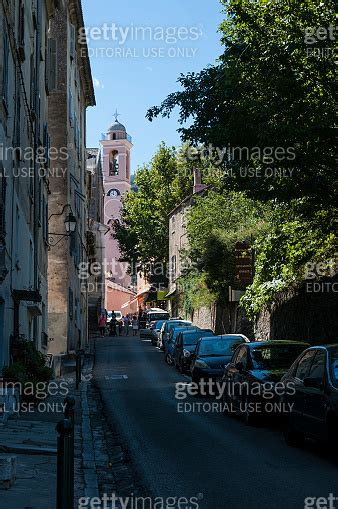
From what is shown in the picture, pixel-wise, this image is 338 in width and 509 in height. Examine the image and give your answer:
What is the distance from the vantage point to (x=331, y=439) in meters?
10.3

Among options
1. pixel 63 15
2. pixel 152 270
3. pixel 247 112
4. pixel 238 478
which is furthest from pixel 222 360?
pixel 152 270

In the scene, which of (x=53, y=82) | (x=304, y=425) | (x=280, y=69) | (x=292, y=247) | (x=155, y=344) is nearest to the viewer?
(x=304, y=425)

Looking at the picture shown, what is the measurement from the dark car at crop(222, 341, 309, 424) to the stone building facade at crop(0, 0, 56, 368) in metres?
4.67

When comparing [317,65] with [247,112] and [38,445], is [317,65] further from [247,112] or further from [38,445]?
[38,445]

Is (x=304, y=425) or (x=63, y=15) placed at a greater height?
(x=63, y=15)

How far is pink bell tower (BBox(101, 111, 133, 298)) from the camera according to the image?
377ft

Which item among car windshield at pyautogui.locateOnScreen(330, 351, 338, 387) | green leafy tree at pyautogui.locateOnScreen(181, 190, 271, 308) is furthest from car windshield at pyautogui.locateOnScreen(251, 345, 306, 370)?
green leafy tree at pyautogui.locateOnScreen(181, 190, 271, 308)

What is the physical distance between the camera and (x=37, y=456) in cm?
1081

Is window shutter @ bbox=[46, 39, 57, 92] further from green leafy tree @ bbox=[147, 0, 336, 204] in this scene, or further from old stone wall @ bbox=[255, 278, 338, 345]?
green leafy tree @ bbox=[147, 0, 336, 204]

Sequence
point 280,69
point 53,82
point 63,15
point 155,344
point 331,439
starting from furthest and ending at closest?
point 155,344
point 63,15
point 53,82
point 280,69
point 331,439

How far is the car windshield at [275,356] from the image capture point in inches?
616

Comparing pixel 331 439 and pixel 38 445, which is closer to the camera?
pixel 331 439

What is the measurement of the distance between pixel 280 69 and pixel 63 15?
78.8 feet

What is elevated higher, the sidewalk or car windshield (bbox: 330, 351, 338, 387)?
car windshield (bbox: 330, 351, 338, 387)
